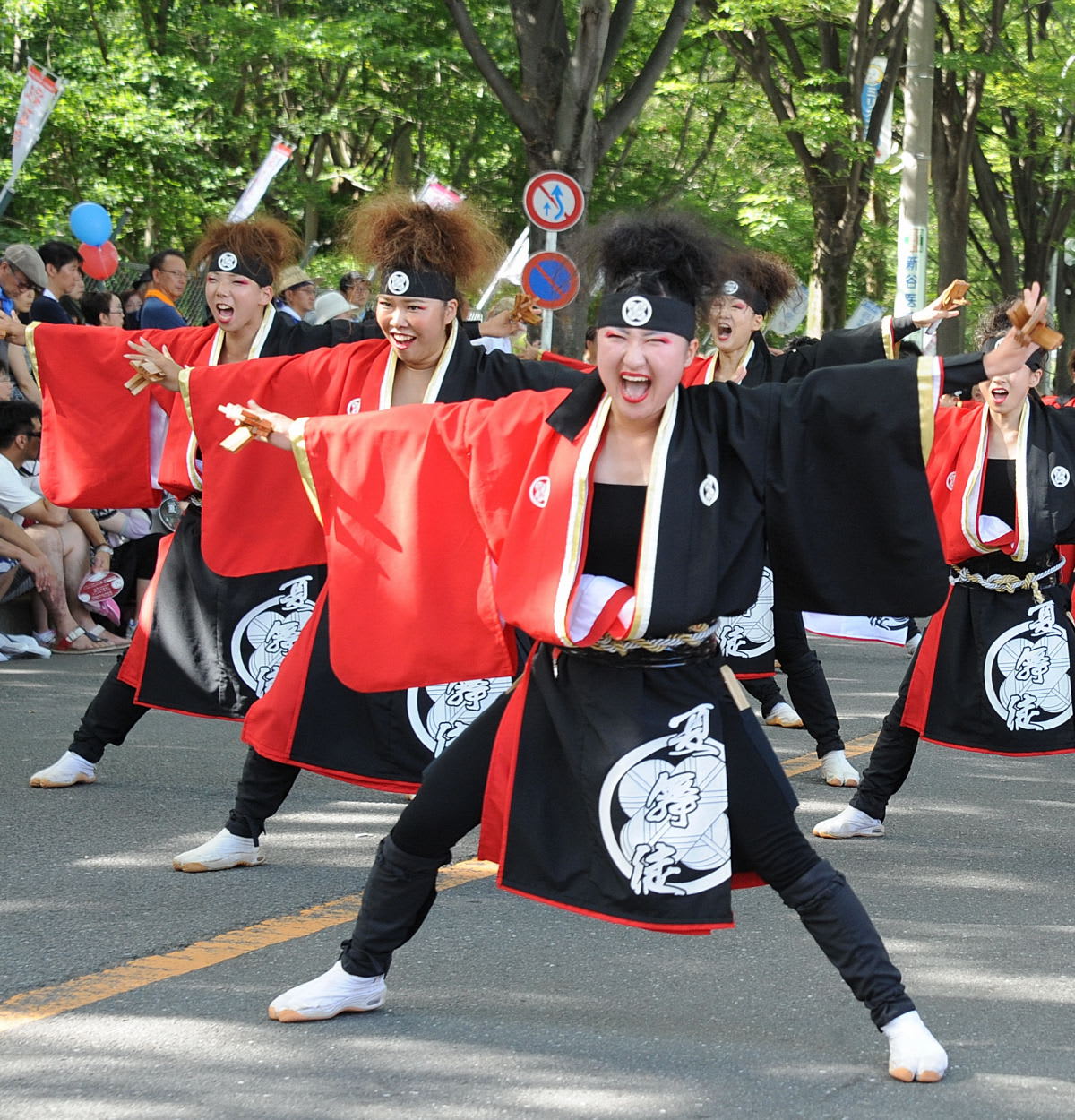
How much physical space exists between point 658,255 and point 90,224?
9.05m

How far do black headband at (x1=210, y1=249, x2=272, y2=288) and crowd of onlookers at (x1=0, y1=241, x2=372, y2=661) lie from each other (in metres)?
3.08

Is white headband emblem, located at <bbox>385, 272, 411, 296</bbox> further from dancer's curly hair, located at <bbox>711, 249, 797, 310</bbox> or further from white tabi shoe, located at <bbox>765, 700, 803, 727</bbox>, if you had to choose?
white tabi shoe, located at <bbox>765, 700, 803, 727</bbox>

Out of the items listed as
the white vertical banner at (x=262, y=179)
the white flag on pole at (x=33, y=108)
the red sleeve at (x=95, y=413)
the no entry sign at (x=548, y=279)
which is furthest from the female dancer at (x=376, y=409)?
the white vertical banner at (x=262, y=179)

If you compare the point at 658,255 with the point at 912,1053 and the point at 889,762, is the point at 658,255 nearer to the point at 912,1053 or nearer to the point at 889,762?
the point at 912,1053

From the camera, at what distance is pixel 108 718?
18.1ft

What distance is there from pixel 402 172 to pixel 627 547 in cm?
2051

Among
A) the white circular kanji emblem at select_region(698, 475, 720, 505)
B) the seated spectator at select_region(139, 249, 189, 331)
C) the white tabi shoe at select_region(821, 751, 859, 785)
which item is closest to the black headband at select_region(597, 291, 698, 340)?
the white circular kanji emblem at select_region(698, 475, 720, 505)

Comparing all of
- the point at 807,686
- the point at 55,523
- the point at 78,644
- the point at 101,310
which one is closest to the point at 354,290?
the point at 101,310

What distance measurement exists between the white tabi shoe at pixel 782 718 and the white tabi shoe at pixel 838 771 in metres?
1.25

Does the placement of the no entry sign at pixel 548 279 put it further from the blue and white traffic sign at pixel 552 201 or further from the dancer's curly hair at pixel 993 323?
the dancer's curly hair at pixel 993 323

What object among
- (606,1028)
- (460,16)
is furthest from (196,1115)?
(460,16)

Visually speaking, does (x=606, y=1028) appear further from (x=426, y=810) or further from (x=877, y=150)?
(x=877, y=150)

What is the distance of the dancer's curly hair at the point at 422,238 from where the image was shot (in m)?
4.40

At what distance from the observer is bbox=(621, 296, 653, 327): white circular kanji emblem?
323cm
